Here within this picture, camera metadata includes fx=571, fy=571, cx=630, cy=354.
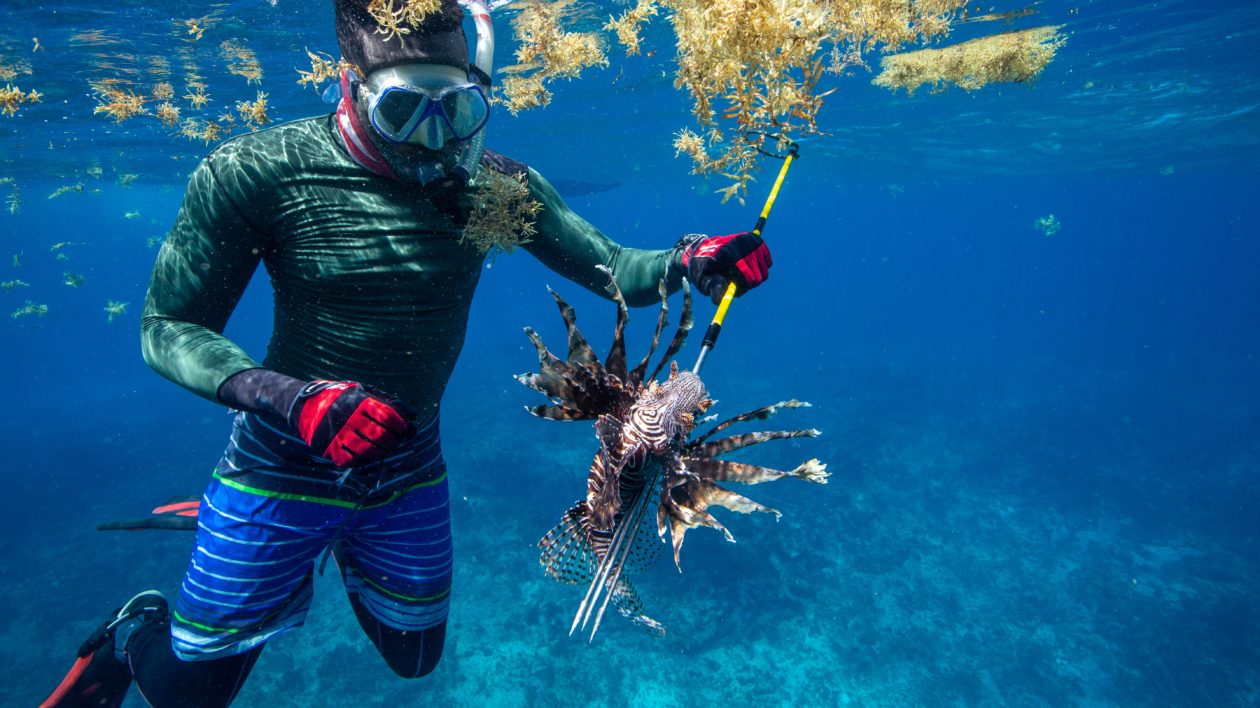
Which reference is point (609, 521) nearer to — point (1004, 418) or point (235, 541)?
point (235, 541)

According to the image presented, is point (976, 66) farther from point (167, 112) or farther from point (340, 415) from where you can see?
point (167, 112)

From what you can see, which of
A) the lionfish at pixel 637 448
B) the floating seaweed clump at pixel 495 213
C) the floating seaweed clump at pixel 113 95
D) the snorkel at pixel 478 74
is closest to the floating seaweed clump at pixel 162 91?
the floating seaweed clump at pixel 113 95

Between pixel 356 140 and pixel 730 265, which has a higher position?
pixel 356 140

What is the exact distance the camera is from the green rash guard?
256 cm

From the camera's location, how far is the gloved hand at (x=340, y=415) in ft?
6.40

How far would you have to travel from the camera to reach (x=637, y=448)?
5.62ft

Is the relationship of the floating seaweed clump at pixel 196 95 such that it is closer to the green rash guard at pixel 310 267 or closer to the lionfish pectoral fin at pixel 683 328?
the green rash guard at pixel 310 267

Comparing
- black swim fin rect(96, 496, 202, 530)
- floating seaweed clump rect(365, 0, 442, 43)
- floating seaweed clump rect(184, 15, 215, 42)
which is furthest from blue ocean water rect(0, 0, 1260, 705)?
floating seaweed clump rect(365, 0, 442, 43)

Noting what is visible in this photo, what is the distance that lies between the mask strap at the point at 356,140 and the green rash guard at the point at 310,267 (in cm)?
5

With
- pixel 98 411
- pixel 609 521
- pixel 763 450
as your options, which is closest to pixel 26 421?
pixel 98 411

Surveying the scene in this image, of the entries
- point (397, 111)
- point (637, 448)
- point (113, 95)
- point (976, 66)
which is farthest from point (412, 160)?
point (113, 95)

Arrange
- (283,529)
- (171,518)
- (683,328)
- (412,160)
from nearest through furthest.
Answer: (683,328) → (412,160) → (283,529) → (171,518)

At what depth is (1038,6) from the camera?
10.8 metres

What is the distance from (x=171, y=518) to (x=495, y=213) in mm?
4287
